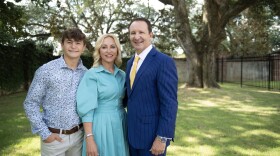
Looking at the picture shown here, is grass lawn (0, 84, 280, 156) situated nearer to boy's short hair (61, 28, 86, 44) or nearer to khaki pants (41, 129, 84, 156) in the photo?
khaki pants (41, 129, 84, 156)

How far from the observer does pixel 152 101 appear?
253 centimetres

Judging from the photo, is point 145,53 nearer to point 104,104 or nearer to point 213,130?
point 104,104

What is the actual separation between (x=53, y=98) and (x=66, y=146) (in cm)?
44

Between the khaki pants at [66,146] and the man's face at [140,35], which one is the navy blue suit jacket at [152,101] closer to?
the man's face at [140,35]

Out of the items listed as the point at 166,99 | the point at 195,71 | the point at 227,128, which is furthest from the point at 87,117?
the point at 195,71

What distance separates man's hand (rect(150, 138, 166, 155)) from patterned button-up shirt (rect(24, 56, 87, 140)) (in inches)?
27.9

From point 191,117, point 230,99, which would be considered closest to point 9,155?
point 191,117

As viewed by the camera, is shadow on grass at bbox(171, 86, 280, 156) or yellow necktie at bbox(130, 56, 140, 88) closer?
yellow necktie at bbox(130, 56, 140, 88)

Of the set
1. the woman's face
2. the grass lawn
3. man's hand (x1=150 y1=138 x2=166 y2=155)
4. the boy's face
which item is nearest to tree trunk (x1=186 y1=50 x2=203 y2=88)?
the grass lawn

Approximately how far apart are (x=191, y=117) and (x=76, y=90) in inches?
212

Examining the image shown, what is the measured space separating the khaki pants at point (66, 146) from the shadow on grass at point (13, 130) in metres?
2.39

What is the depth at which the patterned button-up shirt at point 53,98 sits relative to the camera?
2500 mm

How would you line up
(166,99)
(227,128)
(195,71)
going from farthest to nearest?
(195,71), (227,128), (166,99)

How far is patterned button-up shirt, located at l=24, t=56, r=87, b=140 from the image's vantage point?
2500mm
